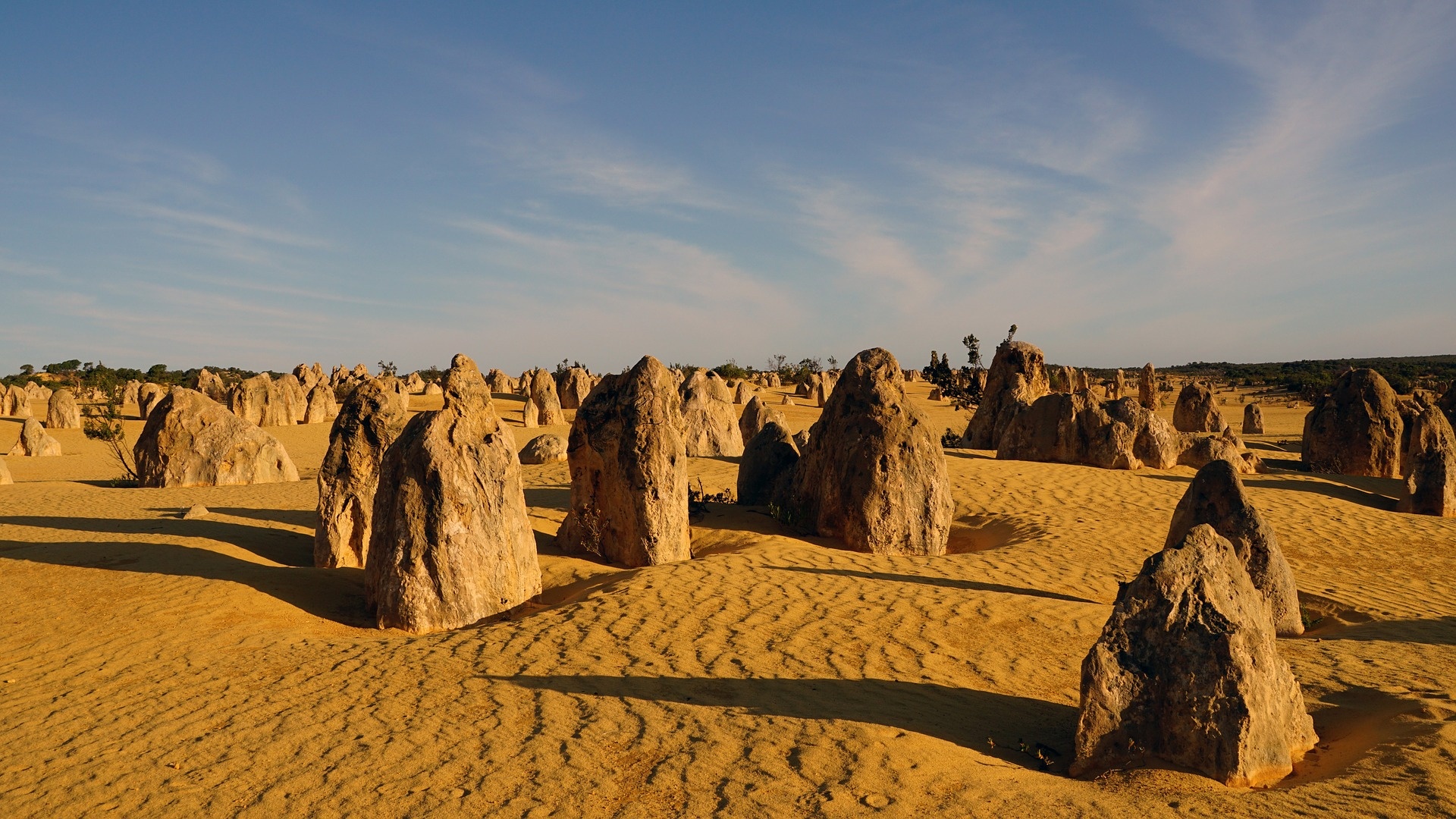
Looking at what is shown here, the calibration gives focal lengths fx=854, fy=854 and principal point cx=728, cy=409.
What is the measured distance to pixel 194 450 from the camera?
16.5 metres

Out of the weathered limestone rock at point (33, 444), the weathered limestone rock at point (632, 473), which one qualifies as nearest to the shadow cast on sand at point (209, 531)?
the weathered limestone rock at point (632, 473)

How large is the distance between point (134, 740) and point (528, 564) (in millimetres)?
3904

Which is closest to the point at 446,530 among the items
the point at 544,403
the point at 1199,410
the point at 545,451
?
the point at 545,451

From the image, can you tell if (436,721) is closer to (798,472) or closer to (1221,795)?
(1221,795)

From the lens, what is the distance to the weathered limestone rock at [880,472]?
440 inches

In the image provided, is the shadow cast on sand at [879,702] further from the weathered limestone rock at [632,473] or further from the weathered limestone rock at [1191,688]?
the weathered limestone rock at [632,473]

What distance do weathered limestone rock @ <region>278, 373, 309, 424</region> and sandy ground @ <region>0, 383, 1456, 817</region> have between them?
21.0 metres

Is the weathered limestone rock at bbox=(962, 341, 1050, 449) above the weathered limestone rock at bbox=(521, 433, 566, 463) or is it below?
above

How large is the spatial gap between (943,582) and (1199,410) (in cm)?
2243

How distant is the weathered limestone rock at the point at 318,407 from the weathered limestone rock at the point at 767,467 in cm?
2466

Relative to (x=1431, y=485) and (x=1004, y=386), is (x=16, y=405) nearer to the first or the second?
(x=1004, y=386)

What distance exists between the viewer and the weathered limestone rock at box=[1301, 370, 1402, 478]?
56.4 ft

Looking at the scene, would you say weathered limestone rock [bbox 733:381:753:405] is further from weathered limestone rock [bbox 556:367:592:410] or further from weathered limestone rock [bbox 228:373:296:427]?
weathered limestone rock [bbox 228:373:296:427]

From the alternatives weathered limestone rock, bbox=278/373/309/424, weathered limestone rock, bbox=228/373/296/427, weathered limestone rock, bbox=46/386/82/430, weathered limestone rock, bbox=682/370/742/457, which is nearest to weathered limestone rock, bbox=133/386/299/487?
weathered limestone rock, bbox=682/370/742/457
